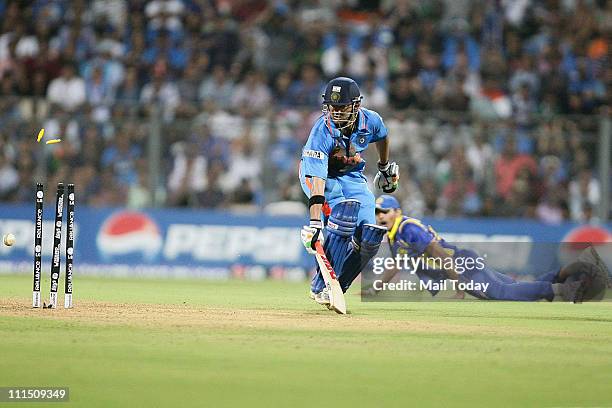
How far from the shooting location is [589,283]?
14.7 meters

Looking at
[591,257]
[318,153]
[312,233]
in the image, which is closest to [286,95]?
[591,257]

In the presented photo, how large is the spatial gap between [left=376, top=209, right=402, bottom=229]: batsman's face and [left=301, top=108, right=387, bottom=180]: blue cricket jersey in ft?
8.37

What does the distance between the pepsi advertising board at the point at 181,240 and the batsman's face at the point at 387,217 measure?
19.2ft

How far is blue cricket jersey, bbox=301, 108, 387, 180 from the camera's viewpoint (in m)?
13.1

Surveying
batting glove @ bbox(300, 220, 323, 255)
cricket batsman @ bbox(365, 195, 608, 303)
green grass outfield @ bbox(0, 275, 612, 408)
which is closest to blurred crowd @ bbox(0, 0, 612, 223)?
cricket batsman @ bbox(365, 195, 608, 303)

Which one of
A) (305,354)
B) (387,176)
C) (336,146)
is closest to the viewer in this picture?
(305,354)

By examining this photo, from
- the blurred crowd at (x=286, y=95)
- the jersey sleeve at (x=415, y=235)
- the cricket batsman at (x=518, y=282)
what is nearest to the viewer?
the cricket batsman at (x=518, y=282)

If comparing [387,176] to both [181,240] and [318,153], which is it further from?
[181,240]

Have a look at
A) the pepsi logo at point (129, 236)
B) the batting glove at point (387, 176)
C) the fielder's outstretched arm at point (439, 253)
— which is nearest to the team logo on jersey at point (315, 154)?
the batting glove at point (387, 176)

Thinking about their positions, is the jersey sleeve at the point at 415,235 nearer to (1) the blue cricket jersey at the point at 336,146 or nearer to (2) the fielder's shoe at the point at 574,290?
(2) the fielder's shoe at the point at 574,290

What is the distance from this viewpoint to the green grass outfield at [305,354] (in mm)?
7957

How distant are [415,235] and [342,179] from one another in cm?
246

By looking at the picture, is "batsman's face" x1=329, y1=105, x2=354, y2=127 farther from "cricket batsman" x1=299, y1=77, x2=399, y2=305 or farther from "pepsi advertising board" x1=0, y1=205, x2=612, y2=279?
"pepsi advertising board" x1=0, y1=205, x2=612, y2=279

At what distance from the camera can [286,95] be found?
23875 mm
